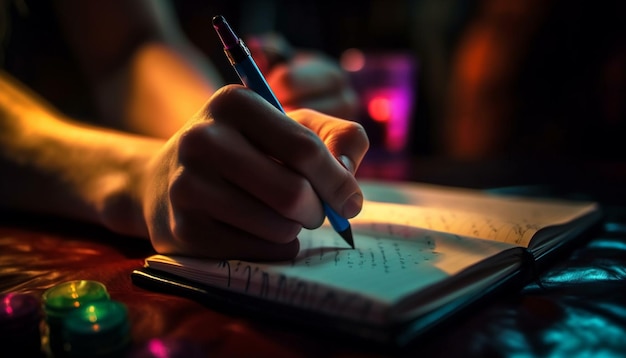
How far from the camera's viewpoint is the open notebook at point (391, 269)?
316 millimetres

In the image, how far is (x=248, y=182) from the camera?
Answer: 15.1 inches

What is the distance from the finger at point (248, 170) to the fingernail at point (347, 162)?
0.06m

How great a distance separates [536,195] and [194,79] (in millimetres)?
579

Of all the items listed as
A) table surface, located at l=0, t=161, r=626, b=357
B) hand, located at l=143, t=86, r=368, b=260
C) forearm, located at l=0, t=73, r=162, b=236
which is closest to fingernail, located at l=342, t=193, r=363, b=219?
hand, located at l=143, t=86, r=368, b=260

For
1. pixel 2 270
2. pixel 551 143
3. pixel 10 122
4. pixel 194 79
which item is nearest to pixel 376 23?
pixel 551 143

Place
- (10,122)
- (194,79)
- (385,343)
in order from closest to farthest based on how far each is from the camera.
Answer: (385,343) < (10,122) < (194,79)

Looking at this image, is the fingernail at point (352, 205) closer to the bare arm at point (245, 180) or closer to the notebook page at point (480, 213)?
the bare arm at point (245, 180)

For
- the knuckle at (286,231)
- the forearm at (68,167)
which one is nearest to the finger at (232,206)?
the knuckle at (286,231)

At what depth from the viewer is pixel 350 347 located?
31 centimetres

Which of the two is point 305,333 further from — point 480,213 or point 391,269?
point 480,213

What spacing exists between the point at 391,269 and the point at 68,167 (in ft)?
1.42

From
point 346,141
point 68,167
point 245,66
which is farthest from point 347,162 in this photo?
point 68,167

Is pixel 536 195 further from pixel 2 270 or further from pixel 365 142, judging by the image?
pixel 2 270

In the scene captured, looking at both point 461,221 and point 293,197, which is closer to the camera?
point 293,197
